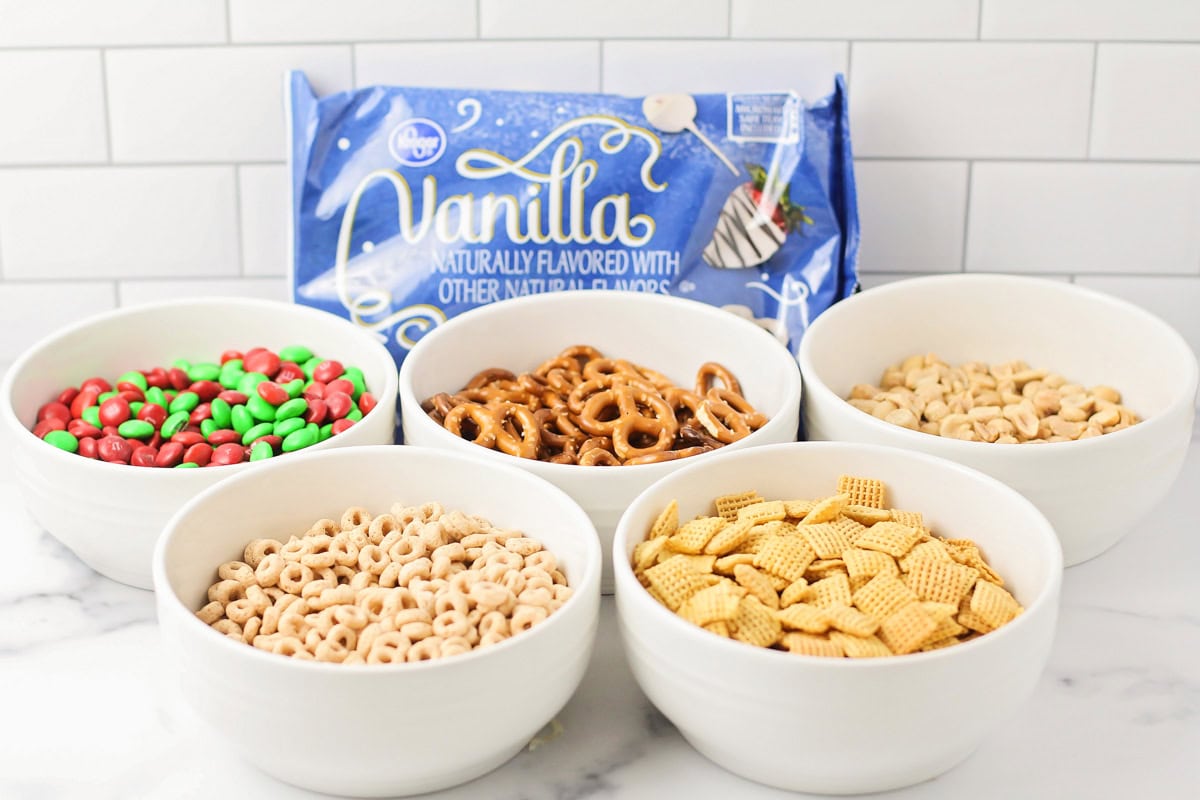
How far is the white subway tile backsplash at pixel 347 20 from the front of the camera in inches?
59.1

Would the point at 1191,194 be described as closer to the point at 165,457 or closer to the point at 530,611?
the point at 530,611

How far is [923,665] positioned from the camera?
0.89 m

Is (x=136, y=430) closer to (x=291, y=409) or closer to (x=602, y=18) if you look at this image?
(x=291, y=409)

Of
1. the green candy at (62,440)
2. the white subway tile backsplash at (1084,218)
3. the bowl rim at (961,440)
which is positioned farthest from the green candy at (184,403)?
the white subway tile backsplash at (1084,218)

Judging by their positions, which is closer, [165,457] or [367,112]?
[165,457]

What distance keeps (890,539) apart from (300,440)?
57 centimetres

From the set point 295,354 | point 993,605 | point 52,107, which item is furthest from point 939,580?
point 52,107

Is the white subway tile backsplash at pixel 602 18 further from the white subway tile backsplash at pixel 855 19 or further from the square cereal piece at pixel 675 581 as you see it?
the square cereal piece at pixel 675 581

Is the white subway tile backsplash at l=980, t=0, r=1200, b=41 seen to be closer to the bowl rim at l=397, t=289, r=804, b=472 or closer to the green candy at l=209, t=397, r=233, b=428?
the bowl rim at l=397, t=289, r=804, b=472

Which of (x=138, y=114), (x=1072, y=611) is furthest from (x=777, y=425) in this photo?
(x=138, y=114)

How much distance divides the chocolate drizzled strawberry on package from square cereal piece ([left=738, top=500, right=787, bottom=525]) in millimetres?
469

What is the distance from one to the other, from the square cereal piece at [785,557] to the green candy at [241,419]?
560 mm

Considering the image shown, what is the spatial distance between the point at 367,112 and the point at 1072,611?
3.05 ft

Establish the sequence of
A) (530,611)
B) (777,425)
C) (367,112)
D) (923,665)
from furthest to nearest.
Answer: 1. (367,112)
2. (777,425)
3. (530,611)
4. (923,665)
